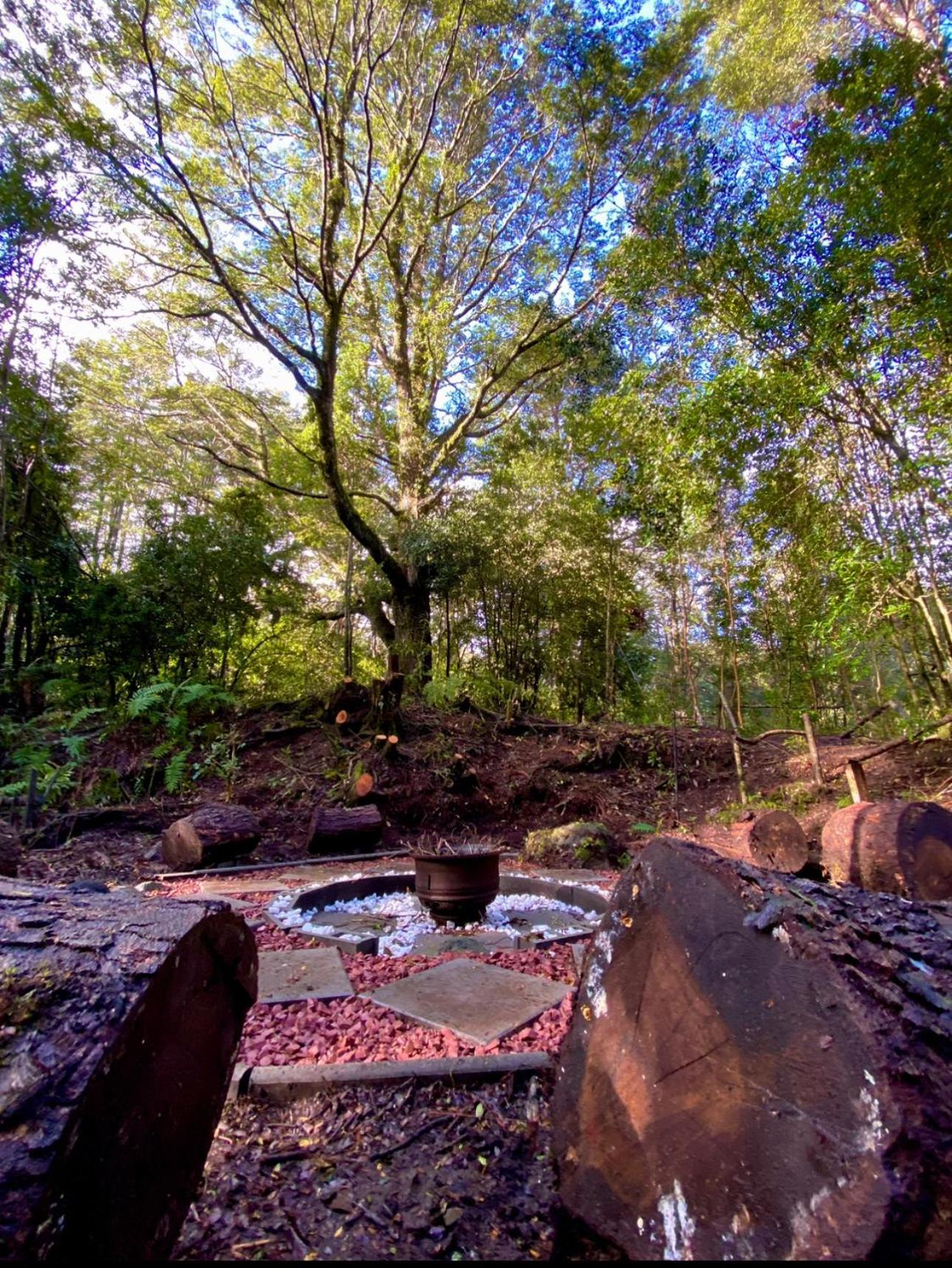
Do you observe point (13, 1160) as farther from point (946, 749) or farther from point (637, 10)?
point (637, 10)

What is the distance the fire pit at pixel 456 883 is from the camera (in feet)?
11.3

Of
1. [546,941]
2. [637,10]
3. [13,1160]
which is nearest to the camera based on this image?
[13,1160]

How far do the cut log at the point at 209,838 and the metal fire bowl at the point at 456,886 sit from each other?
2046 millimetres

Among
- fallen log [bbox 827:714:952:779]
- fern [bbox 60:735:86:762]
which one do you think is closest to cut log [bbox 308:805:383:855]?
fern [bbox 60:735:86:762]

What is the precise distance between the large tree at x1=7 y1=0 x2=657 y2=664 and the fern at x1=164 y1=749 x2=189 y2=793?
14.1 ft

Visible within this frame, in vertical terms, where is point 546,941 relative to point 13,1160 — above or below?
below

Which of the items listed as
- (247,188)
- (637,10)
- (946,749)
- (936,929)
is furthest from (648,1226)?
(637,10)

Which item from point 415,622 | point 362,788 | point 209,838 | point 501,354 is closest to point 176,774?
point 209,838

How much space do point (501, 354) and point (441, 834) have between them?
820cm

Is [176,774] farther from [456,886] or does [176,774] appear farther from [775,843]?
[775,843]

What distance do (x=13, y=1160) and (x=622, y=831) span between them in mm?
5807

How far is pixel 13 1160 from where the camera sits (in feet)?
2.42

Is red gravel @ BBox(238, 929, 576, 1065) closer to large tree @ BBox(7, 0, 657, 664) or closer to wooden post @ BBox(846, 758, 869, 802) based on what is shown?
wooden post @ BBox(846, 758, 869, 802)

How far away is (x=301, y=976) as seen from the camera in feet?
8.02
